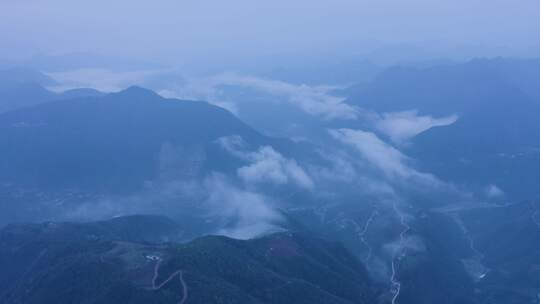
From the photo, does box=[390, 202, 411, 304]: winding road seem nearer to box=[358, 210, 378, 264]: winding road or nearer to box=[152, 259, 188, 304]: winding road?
box=[358, 210, 378, 264]: winding road

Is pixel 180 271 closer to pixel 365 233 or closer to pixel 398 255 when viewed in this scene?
pixel 398 255

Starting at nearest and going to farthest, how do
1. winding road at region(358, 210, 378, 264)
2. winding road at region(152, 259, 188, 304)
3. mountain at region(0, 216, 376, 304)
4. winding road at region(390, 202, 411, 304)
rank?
winding road at region(152, 259, 188, 304) < mountain at region(0, 216, 376, 304) < winding road at region(390, 202, 411, 304) < winding road at region(358, 210, 378, 264)

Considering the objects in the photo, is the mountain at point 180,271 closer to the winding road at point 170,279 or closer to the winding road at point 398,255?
the winding road at point 170,279

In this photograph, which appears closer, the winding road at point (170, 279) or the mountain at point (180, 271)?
the winding road at point (170, 279)

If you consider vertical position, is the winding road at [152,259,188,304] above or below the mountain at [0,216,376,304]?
above

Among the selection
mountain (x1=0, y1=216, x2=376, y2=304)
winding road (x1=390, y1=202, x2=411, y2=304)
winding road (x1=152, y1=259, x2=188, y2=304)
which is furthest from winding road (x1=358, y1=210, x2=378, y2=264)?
winding road (x1=152, y1=259, x2=188, y2=304)

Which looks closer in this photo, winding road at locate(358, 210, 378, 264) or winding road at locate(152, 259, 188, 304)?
winding road at locate(152, 259, 188, 304)

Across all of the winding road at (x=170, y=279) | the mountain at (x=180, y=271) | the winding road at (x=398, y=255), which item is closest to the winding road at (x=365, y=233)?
the winding road at (x=398, y=255)

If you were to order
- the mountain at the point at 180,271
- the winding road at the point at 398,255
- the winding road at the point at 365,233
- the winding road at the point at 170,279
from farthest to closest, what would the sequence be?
the winding road at the point at 365,233 → the winding road at the point at 398,255 → the mountain at the point at 180,271 → the winding road at the point at 170,279

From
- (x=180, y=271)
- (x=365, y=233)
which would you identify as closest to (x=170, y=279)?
(x=180, y=271)

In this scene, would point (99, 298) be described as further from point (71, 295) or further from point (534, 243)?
point (534, 243)
